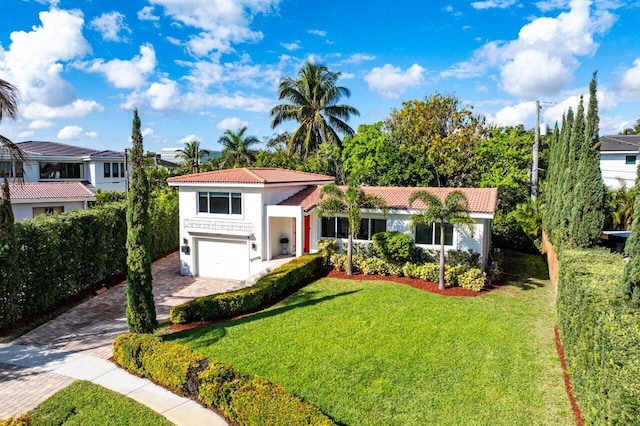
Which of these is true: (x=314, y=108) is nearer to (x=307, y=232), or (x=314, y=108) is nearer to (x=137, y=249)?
(x=307, y=232)

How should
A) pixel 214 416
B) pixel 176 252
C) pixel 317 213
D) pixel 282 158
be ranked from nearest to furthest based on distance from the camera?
1. pixel 214 416
2. pixel 317 213
3. pixel 176 252
4. pixel 282 158

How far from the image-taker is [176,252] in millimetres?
27812

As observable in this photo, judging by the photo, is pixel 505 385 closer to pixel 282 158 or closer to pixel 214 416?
pixel 214 416

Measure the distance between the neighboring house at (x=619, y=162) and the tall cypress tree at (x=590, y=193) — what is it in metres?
26.3

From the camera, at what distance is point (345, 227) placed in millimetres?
21266

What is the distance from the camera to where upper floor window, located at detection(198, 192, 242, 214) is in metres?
21.6

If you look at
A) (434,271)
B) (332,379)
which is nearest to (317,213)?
(434,271)

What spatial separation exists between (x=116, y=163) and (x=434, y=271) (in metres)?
37.2

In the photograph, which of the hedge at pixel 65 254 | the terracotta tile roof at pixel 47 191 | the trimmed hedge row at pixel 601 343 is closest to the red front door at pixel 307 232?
the hedge at pixel 65 254

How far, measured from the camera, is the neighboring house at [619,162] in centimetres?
3659

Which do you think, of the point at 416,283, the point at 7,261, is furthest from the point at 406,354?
the point at 7,261

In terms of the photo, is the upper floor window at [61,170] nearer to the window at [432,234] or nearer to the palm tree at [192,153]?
the palm tree at [192,153]

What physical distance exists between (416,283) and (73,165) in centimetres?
3672

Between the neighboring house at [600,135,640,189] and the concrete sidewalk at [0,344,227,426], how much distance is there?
1569 inches
